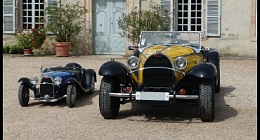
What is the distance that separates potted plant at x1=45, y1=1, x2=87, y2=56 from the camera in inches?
590

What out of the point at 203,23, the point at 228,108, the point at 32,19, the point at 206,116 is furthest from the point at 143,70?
the point at 32,19

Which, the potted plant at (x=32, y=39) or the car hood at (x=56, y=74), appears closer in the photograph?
the car hood at (x=56, y=74)

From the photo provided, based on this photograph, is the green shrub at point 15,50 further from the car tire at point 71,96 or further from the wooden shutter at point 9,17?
the car tire at point 71,96

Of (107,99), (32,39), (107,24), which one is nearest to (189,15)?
(107,24)

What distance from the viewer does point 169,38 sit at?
7.91 meters

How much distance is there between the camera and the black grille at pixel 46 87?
300 inches

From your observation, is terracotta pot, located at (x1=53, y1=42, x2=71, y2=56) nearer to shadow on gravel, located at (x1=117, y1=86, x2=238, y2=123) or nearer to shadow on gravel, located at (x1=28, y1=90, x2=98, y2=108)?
shadow on gravel, located at (x1=28, y1=90, x2=98, y2=108)

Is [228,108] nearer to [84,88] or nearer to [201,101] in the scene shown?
[201,101]

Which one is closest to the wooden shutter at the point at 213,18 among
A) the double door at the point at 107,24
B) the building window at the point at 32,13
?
the double door at the point at 107,24

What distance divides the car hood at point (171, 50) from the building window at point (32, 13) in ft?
30.0

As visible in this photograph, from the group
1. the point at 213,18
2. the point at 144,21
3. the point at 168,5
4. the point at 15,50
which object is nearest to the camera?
the point at 144,21

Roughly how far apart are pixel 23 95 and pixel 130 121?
6.15 ft

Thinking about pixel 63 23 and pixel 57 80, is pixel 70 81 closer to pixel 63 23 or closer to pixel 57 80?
pixel 57 80

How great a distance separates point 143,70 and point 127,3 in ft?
29.2
